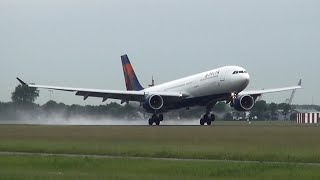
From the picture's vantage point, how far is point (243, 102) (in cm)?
8231

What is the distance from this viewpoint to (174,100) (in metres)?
85.1

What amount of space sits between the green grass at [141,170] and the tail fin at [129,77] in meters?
65.7

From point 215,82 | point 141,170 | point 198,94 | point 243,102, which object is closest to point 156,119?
point 198,94

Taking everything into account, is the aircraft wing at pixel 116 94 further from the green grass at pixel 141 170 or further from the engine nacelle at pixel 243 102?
the green grass at pixel 141 170

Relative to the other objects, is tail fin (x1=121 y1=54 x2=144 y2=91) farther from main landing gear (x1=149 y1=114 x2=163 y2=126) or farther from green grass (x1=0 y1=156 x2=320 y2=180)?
green grass (x1=0 y1=156 x2=320 y2=180)

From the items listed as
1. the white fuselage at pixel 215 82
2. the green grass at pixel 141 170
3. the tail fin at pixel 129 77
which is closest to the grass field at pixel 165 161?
the green grass at pixel 141 170

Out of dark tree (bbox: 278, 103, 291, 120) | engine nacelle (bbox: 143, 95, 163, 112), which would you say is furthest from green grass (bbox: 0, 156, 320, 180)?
dark tree (bbox: 278, 103, 291, 120)

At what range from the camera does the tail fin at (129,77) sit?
98.4 metres

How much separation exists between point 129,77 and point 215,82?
22303 mm

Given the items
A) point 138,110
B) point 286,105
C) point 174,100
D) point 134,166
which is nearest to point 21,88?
point 138,110

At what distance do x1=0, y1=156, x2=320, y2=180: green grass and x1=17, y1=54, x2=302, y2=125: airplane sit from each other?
157ft

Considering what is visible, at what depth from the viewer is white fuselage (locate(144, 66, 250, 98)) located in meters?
78.6

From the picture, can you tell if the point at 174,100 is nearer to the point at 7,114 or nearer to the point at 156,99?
the point at 156,99

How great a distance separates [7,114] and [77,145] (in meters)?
67.6
